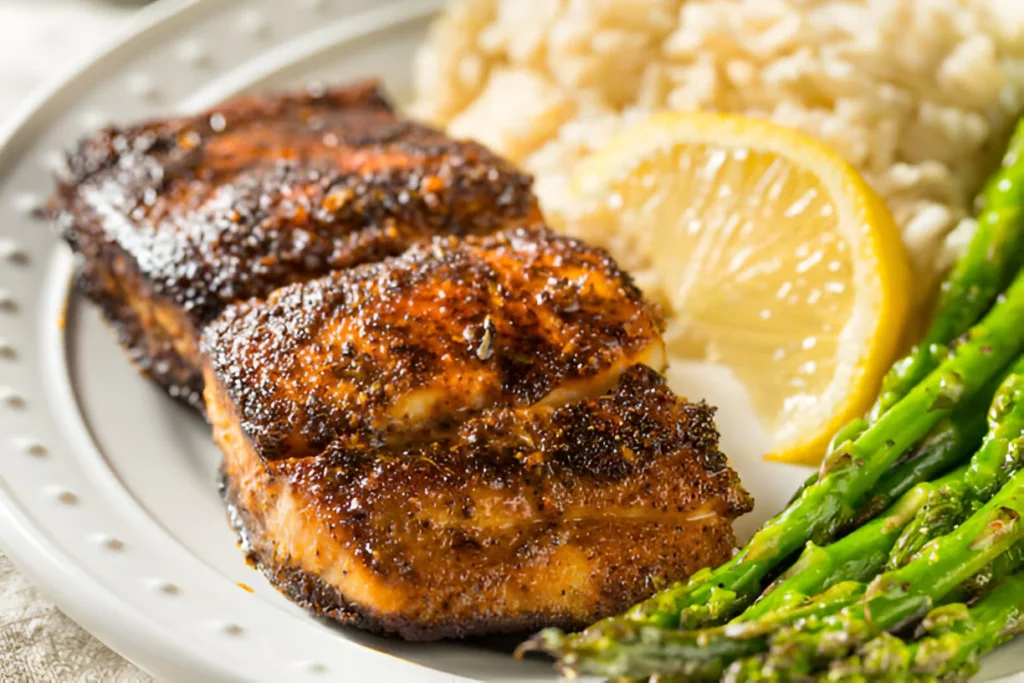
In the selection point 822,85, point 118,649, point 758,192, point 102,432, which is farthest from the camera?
point 822,85

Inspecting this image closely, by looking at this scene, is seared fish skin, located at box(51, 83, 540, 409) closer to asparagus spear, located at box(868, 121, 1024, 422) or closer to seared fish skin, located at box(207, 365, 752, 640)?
seared fish skin, located at box(207, 365, 752, 640)

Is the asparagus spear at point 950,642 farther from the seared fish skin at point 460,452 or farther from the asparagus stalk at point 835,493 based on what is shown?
the seared fish skin at point 460,452

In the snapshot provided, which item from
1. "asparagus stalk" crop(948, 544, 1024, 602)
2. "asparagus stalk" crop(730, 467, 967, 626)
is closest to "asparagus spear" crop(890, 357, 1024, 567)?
"asparagus stalk" crop(730, 467, 967, 626)

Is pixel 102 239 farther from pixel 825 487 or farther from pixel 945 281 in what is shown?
pixel 945 281

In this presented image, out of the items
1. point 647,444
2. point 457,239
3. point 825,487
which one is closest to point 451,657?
point 647,444

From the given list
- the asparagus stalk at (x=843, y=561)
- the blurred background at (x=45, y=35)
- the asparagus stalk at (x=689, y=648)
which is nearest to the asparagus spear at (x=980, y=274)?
the asparagus stalk at (x=843, y=561)
